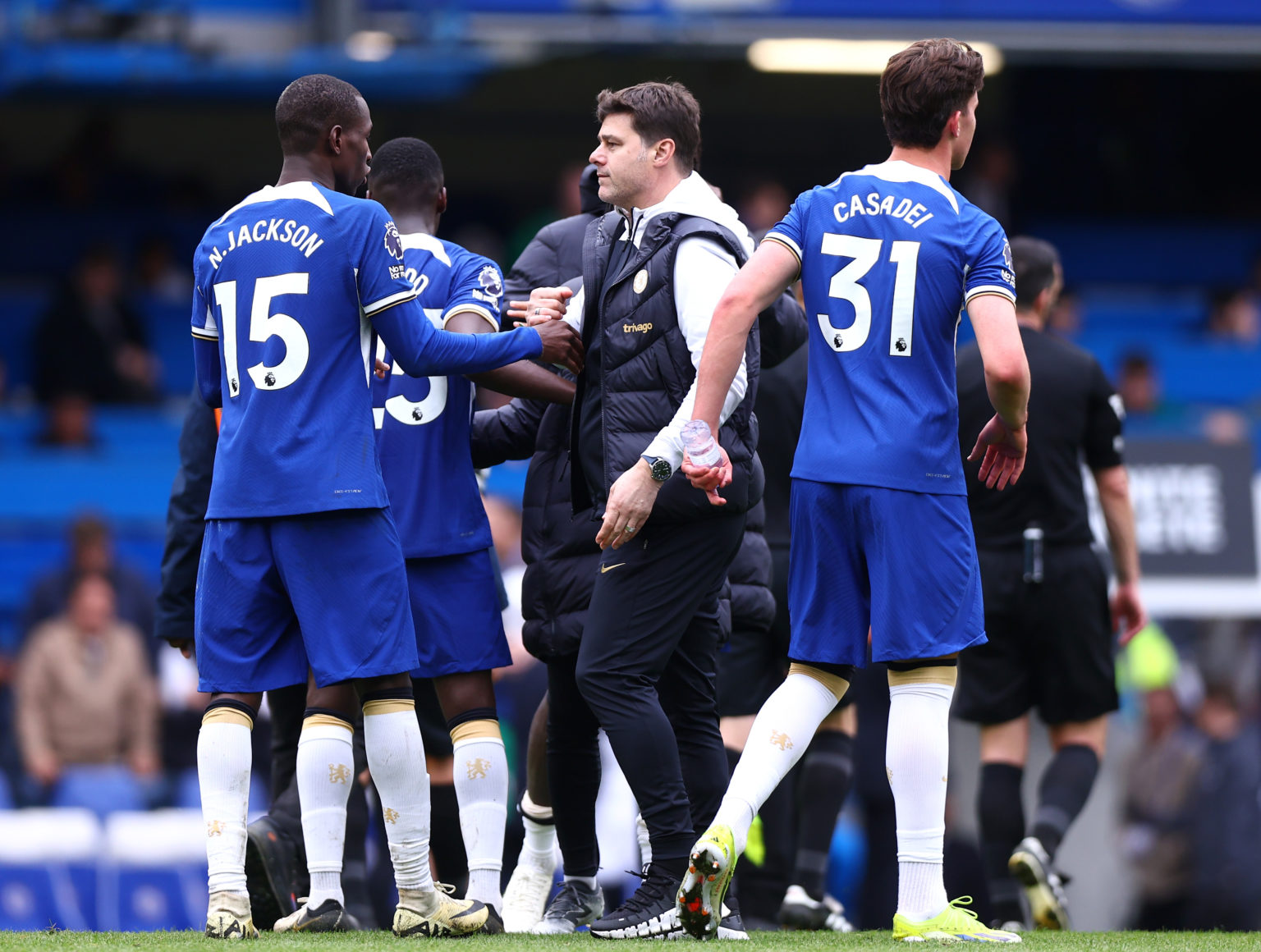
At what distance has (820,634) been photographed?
182 inches

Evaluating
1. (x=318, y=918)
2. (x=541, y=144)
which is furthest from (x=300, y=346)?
(x=541, y=144)

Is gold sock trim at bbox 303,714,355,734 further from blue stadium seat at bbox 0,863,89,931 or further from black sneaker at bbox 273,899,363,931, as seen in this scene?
blue stadium seat at bbox 0,863,89,931

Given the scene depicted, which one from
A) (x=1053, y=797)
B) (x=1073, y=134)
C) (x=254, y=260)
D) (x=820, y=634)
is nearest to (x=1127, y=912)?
(x=1053, y=797)

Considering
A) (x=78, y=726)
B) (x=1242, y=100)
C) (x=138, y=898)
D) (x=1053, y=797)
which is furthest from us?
(x=1242, y=100)

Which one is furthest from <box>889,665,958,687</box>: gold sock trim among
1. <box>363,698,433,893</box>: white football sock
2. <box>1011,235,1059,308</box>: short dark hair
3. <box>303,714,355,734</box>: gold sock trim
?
<box>1011,235,1059,308</box>: short dark hair

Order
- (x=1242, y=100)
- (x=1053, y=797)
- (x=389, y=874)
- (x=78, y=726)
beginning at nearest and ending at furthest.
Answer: (x=1053, y=797), (x=389, y=874), (x=78, y=726), (x=1242, y=100)

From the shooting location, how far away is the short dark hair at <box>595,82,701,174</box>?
4840mm

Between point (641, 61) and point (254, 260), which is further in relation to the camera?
point (641, 61)

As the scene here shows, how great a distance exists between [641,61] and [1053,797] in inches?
474

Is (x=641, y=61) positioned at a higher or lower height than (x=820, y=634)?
higher

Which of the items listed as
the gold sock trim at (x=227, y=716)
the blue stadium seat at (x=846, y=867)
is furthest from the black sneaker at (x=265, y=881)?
the blue stadium seat at (x=846, y=867)

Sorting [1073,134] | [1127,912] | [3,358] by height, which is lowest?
[1127,912]

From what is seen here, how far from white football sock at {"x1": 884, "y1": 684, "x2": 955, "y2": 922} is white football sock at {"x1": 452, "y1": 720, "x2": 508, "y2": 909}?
120cm

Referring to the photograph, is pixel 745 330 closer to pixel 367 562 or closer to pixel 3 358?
pixel 367 562
